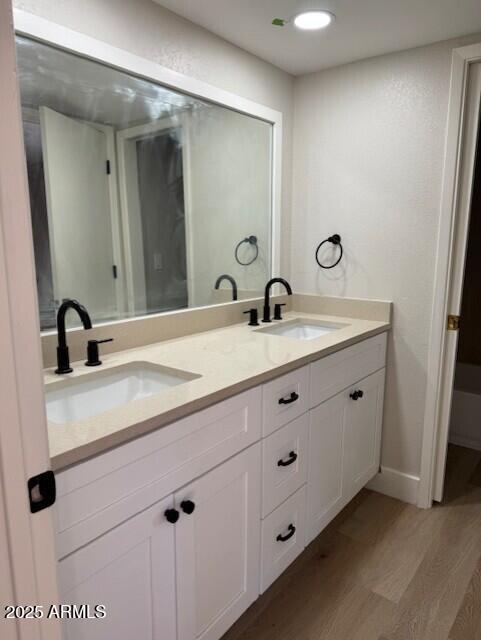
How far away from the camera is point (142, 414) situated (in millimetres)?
1038

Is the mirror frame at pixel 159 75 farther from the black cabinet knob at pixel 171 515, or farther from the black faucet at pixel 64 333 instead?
the black cabinet knob at pixel 171 515

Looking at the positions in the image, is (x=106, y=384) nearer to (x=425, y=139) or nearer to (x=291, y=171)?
(x=291, y=171)

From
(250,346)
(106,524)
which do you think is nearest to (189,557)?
(106,524)

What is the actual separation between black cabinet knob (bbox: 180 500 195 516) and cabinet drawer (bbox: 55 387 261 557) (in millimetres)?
46

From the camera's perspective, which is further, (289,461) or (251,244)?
(251,244)

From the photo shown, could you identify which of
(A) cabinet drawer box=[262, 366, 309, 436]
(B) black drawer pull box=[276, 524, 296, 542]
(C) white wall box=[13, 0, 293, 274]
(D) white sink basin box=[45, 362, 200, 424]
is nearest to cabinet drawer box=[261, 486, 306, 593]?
(B) black drawer pull box=[276, 524, 296, 542]

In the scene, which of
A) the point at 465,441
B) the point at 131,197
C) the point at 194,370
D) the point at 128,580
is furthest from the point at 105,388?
the point at 465,441

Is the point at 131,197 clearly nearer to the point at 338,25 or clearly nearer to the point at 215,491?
the point at 338,25

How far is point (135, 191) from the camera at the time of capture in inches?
71.6

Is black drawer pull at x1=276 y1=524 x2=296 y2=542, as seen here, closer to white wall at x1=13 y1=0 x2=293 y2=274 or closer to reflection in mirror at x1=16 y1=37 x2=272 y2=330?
reflection in mirror at x1=16 y1=37 x2=272 y2=330

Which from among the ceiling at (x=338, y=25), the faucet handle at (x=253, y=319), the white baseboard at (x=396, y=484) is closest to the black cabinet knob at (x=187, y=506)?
the faucet handle at (x=253, y=319)

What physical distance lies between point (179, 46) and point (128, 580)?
180 centimetres

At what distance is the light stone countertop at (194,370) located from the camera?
3.09 feet

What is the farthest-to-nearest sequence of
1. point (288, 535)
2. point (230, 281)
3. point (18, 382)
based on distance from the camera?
point (230, 281) → point (288, 535) → point (18, 382)
